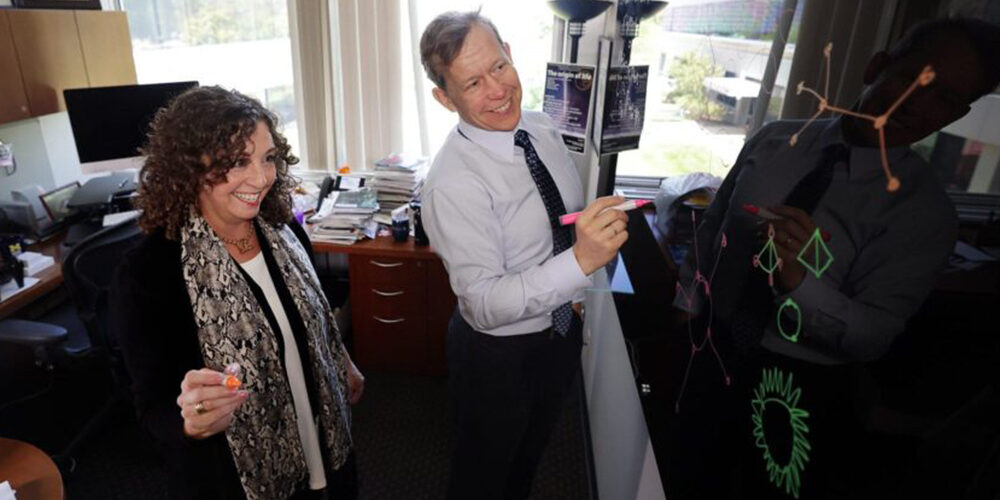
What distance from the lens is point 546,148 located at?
1354mm

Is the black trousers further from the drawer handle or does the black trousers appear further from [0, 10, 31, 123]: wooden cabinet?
[0, 10, 31, 123]: wooden cabinet

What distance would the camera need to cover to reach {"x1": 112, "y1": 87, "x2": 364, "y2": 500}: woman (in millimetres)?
1061

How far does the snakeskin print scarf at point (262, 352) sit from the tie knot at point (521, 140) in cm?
62

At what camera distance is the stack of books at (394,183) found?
2590 millimetres

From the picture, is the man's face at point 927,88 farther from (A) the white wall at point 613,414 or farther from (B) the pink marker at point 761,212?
(A) the white wall at point 613,414

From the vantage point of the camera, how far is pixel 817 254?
0.44m

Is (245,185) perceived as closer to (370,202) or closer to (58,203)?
(370,202)

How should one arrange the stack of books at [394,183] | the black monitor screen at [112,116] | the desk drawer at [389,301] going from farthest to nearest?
the stack of books at [394,183]
the desk drawer at [389,301]
the black monitor screen at [112,116]

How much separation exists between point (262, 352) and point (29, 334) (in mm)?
1227

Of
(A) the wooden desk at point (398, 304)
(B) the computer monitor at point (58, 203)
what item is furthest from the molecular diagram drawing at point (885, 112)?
(B) the computer monitor at point (58, 203)

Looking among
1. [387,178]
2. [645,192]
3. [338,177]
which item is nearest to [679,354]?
[645,192]

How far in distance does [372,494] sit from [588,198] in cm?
146

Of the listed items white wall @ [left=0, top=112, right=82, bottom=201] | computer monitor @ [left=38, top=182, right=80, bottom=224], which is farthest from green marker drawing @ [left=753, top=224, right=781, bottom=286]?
white wall @ [left=0, top=112, right=82, bottom=201]

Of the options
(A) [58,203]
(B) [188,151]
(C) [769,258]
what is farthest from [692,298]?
(A) [58,203]
